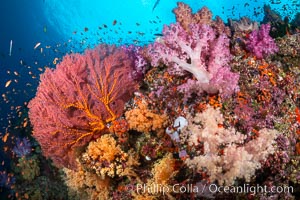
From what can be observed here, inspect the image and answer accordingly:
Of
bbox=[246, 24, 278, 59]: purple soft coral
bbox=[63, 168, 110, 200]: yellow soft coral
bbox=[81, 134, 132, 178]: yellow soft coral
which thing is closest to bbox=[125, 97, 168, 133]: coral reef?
bbox=[81, 134, 132, 178]: yellow soft coral

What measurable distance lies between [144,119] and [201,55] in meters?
1.86

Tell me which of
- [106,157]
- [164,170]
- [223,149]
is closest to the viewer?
[223,149]

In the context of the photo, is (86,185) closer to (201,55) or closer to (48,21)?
(201,55)

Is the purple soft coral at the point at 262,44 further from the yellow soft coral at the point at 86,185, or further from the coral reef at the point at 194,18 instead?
the yellow soft coral at the point at 86,185

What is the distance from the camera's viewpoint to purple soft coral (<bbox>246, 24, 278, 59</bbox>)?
5.08 metres

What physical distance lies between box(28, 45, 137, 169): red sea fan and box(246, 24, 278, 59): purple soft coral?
118 inches

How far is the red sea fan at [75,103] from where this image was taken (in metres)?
5.46

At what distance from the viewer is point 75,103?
5.48 m

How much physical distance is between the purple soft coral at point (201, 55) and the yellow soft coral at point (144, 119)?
1119 mm

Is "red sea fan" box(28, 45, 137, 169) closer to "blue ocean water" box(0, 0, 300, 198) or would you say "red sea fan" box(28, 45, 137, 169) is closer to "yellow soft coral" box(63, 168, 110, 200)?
"yellow soft coral" box(63, 168, 110, 200)

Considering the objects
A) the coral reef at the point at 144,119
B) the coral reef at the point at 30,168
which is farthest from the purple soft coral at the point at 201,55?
the coral reef at the point at 30,168

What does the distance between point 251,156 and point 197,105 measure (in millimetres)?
1444

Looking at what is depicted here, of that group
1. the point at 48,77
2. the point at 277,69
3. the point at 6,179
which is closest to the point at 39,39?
the point at 6,179

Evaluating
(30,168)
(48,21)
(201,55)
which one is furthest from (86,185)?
(48,21)
